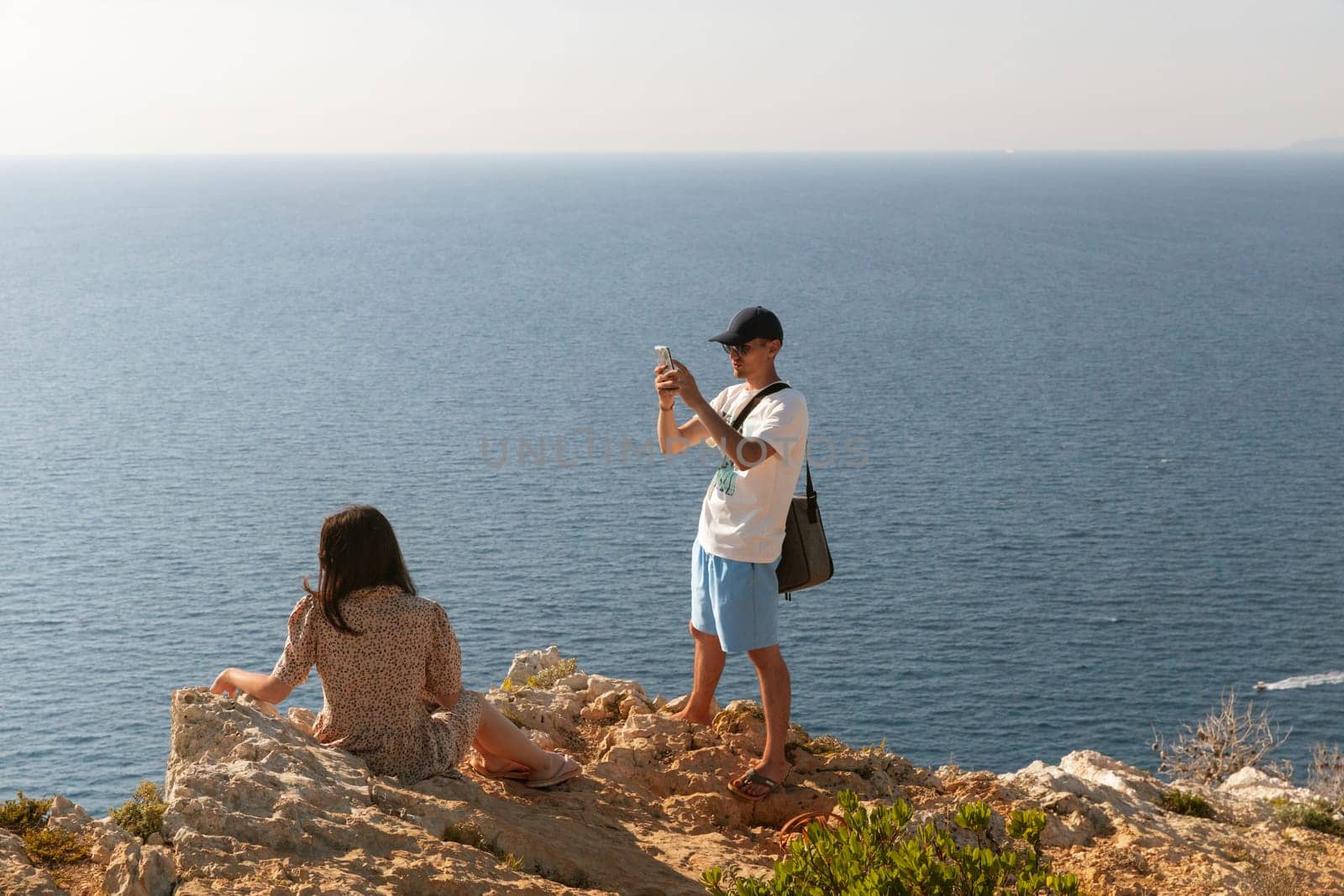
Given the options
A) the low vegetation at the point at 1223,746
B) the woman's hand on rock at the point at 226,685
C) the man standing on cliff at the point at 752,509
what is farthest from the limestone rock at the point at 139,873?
the low vegetation at the point at 1223,746

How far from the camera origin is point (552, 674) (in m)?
12.1

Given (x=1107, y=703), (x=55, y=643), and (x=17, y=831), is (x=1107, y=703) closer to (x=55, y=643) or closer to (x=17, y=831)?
(x=55, y=643)

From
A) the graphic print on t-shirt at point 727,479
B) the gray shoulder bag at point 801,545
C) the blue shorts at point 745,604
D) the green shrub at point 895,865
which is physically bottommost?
the green shrub at point 895,865

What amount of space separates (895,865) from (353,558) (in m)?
3.18

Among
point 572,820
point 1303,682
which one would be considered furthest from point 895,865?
point 1303,682

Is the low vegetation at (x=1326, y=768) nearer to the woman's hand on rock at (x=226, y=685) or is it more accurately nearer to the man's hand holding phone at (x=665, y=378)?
the man's hand holding phone at (x=665, y=378)

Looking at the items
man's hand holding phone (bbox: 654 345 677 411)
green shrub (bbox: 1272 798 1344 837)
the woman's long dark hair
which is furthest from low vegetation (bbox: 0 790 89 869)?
→ green shrub (bbox: 1272 798 1344 837)

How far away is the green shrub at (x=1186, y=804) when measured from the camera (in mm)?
10961

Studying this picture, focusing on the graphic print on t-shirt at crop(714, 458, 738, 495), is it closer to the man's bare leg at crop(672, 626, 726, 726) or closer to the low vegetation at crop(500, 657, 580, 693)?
the man's bare leg at crop(672, 626, 726, 726)

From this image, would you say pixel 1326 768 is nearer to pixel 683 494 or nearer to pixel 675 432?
pixel 683 494

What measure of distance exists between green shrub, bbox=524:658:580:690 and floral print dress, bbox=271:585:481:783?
4017mm

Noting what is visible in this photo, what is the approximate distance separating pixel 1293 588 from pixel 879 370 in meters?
46.9

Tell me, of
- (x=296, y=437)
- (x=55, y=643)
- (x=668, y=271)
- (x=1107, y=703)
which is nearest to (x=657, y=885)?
(x=1107, y=703)

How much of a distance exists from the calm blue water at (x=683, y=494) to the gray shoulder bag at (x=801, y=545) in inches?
1627
